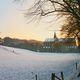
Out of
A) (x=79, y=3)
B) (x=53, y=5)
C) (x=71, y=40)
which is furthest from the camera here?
(x=71, y=40)

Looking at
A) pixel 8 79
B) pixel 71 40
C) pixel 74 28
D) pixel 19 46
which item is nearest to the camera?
pixel 74 28

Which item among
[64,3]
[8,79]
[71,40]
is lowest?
[8,79]

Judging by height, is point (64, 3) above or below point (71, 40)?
above

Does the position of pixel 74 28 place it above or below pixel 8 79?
above

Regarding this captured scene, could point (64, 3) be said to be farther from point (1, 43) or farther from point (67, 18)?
point (1, 43)

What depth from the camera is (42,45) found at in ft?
641

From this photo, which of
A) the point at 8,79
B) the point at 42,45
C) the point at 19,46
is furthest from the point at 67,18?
the point at 42,45

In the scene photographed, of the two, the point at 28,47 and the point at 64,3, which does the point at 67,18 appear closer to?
the point at 64,3

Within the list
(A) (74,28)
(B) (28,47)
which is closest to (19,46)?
(B) (28,47)

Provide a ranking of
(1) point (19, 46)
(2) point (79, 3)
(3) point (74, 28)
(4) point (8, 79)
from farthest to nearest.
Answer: (1) point (19, 46) → (4) point (8, 79) → (3) point (74, 28) → (2) point (79, 3)

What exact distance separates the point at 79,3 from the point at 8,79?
17540mm

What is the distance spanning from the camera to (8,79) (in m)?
38.1

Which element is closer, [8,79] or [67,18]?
[67,18]

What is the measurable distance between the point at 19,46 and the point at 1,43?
2520 centimetres
